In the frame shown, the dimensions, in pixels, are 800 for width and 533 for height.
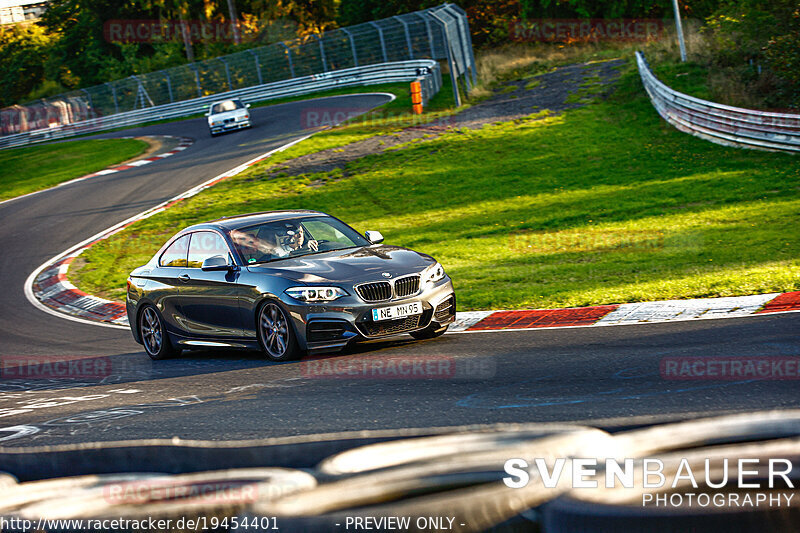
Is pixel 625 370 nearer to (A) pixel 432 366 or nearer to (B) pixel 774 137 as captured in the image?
(A) pixel 432 366

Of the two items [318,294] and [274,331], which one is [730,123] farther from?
[274,331]

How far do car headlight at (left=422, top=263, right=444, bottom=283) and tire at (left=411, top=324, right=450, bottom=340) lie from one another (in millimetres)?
505

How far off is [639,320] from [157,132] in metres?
38.7

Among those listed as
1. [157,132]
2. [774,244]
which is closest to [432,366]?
[774,244]

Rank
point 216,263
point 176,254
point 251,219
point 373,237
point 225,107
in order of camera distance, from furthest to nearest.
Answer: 1. point 225,107
2. point 176,254
3. point 251,219
4. point 373,237
5. point 216,263

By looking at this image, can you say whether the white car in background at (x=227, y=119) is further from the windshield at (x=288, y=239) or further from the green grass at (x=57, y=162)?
the windshield at (x=288, y=239)

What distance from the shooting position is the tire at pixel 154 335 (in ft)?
35.9

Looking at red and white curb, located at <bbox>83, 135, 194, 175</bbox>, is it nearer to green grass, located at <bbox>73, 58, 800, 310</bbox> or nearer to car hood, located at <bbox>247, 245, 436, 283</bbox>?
green grass, located at <bbox>73, 58, 800, 310</bbox>

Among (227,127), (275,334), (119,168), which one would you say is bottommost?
(275,334)

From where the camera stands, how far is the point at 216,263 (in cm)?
1004
